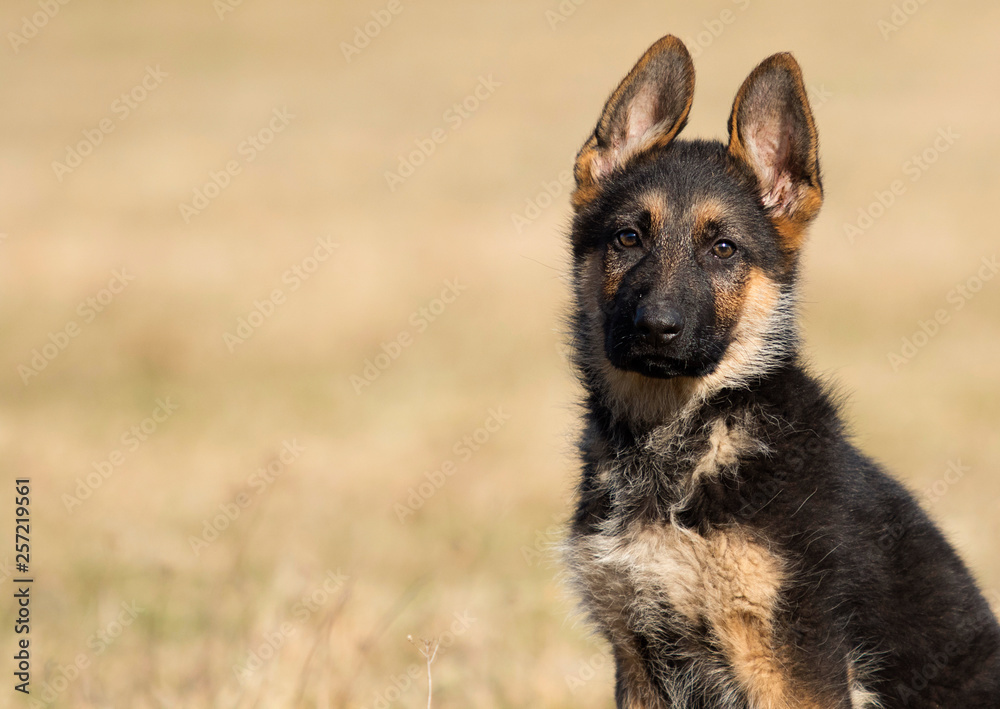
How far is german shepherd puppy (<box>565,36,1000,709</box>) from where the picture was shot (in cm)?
427

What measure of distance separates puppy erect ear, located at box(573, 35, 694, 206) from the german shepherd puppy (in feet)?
0.03

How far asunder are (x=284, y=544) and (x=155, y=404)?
448 centimetres

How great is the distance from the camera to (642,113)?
5.41 metres

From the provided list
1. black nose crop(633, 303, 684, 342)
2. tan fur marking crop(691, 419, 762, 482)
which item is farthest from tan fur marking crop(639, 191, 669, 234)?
tan fur marking crop(691, 419, 762, 482)

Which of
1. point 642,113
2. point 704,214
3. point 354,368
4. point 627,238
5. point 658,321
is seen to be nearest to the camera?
point 658,321

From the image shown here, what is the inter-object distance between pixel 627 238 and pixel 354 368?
8935 millimetres

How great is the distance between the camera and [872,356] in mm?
13945

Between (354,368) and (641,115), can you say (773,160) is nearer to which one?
(641,115)

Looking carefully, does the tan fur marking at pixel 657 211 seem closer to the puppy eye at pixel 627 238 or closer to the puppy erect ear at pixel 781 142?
the puppy eye at pixel 627 238

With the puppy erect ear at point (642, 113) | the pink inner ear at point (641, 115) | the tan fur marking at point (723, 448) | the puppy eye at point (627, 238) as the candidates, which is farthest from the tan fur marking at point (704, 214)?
the tan fur marking at point (723, 448)

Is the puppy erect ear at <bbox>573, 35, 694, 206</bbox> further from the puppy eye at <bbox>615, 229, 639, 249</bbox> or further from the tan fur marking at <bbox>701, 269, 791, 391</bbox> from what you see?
the tan fur marking at <bbox>701, 269, 791, 391</bbox>

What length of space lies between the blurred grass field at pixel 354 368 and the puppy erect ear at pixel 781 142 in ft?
3.33

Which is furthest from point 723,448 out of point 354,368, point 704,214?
point 354,368

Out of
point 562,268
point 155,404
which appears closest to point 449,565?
point 562,268
